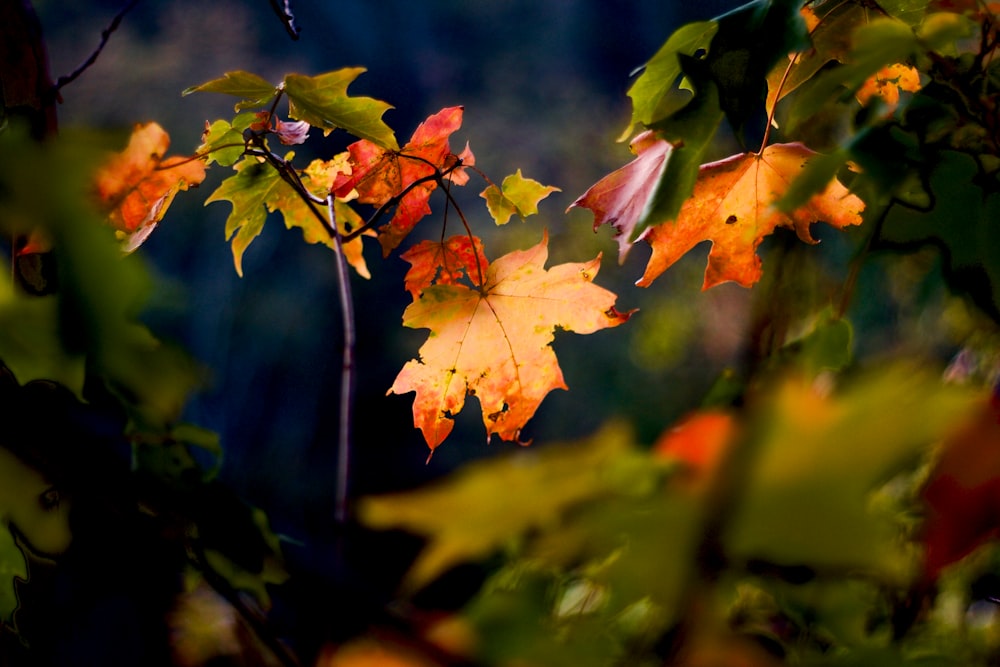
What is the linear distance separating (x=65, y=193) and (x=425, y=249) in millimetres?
423

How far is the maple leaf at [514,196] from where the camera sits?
20.8 inches

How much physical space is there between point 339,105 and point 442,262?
0.54 feet

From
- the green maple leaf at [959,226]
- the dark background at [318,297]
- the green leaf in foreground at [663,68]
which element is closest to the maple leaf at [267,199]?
the green leaf in foreground at [663,68]

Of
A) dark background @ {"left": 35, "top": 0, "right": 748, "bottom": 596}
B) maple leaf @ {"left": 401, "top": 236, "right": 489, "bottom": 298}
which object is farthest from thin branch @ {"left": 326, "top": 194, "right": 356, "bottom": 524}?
dark background @ {"left": 35, "top": 0, "right": 748, "bottom": 596}

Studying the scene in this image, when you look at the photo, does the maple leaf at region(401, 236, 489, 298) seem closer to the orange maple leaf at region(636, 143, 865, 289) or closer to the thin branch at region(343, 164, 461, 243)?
the thin branch at region(343, 164, 461, 243)

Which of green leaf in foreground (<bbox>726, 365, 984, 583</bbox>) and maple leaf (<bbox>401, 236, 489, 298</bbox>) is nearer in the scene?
green leaf in foreground (<bbox>726, 365, 984, 583</bbox>)

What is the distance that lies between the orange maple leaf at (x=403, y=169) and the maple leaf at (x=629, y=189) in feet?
0.44

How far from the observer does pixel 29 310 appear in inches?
6.4

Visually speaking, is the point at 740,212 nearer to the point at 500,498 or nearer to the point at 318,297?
the point at 500,498

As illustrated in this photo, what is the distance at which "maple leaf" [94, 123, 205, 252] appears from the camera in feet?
1.52

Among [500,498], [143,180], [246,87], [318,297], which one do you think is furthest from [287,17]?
[318,297]

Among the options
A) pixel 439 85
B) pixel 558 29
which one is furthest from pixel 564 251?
pixel 558 29

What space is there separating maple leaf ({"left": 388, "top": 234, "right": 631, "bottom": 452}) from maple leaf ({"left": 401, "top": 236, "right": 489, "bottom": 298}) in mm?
35

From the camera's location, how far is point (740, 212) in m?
0.47
